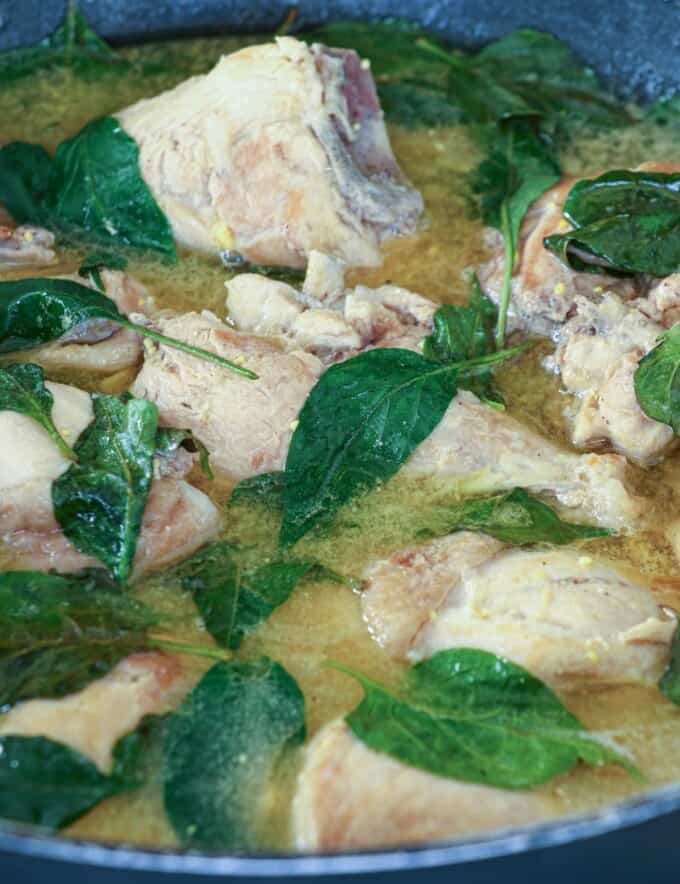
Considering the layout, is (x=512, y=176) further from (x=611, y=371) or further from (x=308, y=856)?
(x=308, y=856)

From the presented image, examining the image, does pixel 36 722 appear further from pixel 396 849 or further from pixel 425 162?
pixel 425 162

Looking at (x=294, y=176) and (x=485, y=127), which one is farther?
(x=485, y=127)

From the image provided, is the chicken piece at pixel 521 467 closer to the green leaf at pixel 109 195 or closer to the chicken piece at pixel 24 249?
the green leaf at pixel 109 195

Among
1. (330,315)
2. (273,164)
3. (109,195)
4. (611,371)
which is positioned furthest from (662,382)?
(109,195)

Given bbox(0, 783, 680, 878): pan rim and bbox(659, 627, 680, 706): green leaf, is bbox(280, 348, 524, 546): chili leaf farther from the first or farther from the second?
bbox(0, 783, 680, 878): pan rim

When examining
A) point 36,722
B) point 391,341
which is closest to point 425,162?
point 391,341

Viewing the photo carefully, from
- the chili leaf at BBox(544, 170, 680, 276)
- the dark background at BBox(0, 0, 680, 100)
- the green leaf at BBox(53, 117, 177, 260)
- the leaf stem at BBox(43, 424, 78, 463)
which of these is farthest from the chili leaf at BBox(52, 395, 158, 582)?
the dark background at BBox(0, 0, 680, 100)
